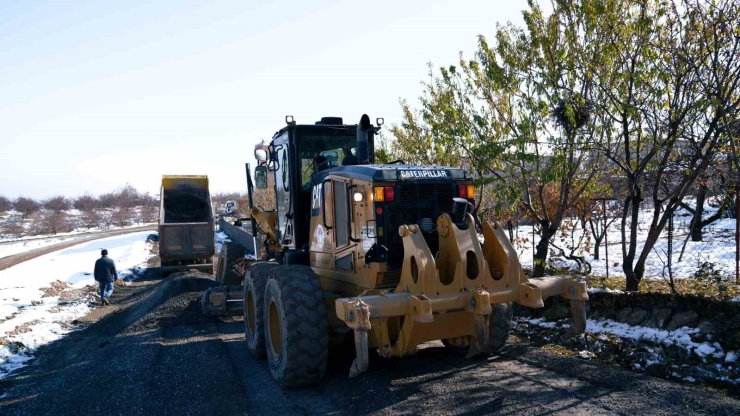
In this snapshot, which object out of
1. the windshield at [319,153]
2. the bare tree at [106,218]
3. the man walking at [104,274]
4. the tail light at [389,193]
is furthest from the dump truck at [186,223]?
the bare tree at [106,218]

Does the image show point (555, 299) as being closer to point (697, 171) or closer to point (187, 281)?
point (697, 171)

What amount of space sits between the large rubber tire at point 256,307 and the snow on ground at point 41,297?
376cm

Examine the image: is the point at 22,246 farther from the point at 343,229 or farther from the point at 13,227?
the point at 343,229

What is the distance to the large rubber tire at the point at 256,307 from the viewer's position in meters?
7.11

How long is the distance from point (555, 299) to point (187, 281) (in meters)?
8.61

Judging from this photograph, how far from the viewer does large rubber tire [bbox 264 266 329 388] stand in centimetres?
565

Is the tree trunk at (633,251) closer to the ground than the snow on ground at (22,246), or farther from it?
farther from it

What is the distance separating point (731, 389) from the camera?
5113mm

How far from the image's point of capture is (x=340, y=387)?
5.80 m

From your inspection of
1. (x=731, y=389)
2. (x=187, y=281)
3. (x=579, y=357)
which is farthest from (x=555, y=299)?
(x=187, y=281)

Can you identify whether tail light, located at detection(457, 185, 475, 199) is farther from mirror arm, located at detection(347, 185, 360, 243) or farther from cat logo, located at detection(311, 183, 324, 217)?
cat logo, located at detection(311, 183, 324, 217)

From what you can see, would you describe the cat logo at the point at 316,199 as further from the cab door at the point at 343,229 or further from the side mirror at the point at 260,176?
the side mirror at the point at 260,176

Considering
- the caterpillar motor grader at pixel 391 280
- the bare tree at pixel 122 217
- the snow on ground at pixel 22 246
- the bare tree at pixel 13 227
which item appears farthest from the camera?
the bare tree at pixel 122 217

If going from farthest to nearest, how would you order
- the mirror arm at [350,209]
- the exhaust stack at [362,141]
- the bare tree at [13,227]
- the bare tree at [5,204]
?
the bare tree at [5,204], the bare tree at [13,227], the exhaust stack at [362,141], the mirror arm at [350,209]
